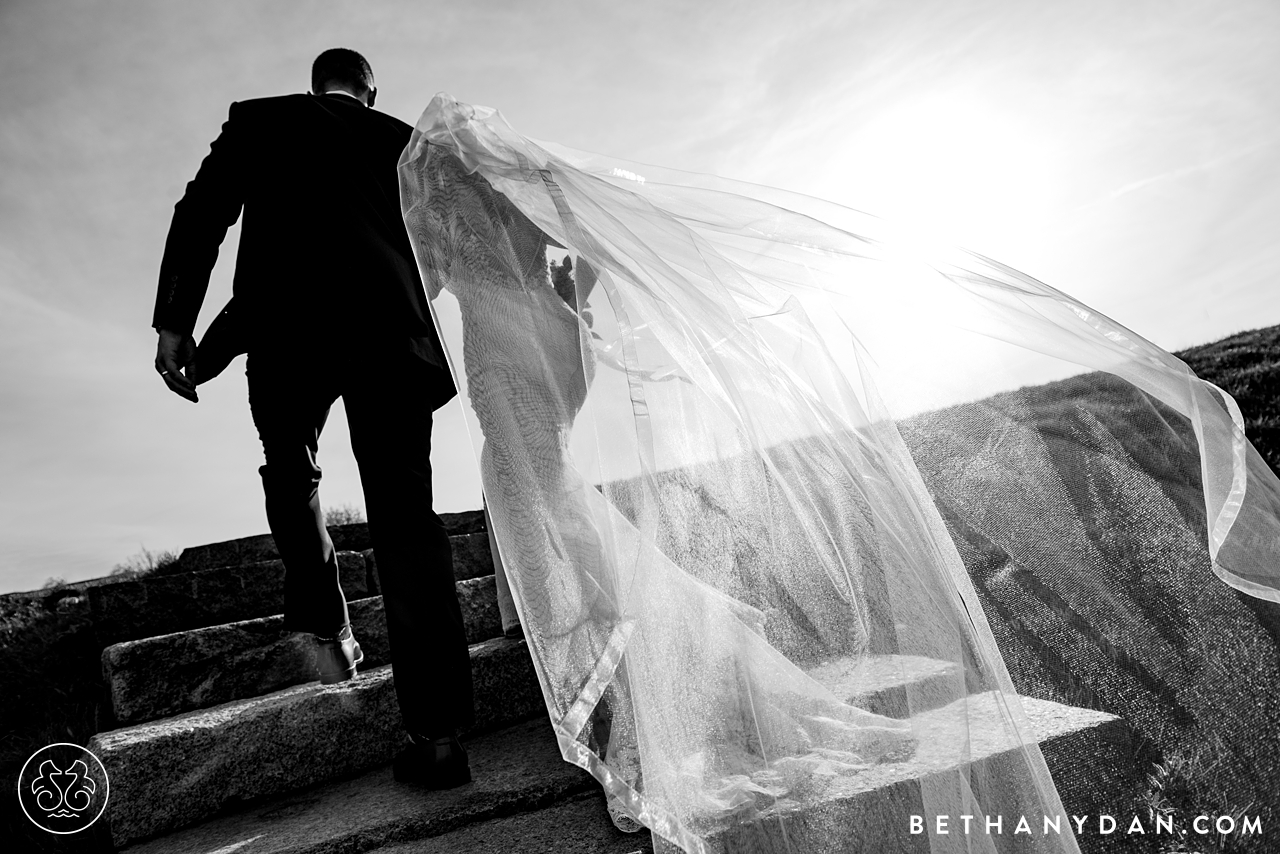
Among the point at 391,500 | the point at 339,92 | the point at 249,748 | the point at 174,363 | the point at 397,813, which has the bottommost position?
the point at 397,813

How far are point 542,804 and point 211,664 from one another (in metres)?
1.30

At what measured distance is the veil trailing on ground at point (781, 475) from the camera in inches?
49.8

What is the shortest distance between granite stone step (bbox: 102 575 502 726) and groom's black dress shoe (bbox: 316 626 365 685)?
408 mm

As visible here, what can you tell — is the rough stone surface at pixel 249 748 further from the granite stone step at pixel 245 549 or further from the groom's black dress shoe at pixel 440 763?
the granite stone step at pixel 245 549

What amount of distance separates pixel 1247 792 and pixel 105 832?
97.5 inches

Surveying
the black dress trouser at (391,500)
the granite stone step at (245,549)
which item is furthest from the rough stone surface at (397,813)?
the granite stone step at (245,549)

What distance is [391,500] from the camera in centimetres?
176

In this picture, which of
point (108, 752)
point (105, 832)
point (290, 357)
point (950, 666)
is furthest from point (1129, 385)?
point (105, 832)

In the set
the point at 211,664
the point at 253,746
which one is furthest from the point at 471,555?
the point at 253,746

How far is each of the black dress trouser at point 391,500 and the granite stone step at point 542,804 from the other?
0.19 metres

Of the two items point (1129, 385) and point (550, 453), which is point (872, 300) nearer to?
point (1129, 385)

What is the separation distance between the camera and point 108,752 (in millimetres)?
1833

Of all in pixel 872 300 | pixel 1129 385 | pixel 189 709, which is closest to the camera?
pixel 1129 385

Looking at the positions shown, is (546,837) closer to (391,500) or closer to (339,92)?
(391,500)
